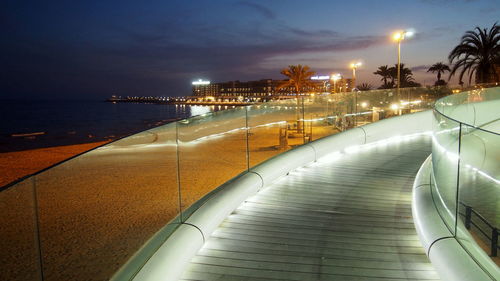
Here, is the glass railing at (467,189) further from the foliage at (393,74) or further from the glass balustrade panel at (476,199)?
Answer: the foliage at (393,74)

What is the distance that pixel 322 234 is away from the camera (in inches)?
184

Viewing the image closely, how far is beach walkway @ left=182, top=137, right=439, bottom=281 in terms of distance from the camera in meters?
3.78

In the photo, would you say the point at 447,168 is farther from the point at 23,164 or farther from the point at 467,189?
the point at 23,164

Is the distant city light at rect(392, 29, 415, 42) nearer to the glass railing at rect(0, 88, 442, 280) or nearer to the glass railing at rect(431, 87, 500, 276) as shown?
the glass railing at rect(0, 88, 442, 280)

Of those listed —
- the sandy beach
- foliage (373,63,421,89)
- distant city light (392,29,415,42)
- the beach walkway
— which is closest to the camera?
the sandy beach

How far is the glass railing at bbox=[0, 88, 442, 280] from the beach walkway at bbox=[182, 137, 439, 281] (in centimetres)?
70

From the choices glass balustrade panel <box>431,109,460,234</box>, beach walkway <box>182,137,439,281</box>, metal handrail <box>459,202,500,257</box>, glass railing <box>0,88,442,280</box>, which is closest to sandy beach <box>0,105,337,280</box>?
glass railing <box>0,88,442,280</box>

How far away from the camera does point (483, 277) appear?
3084 mm

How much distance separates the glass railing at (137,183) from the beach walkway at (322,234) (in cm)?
70

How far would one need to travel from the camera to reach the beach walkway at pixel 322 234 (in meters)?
3.78

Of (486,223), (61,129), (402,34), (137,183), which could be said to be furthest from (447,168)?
(61,129)

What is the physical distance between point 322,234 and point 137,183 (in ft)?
23.1

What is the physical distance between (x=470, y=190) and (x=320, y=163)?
4619 mm

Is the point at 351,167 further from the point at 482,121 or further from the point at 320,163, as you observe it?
the point at 482,121
